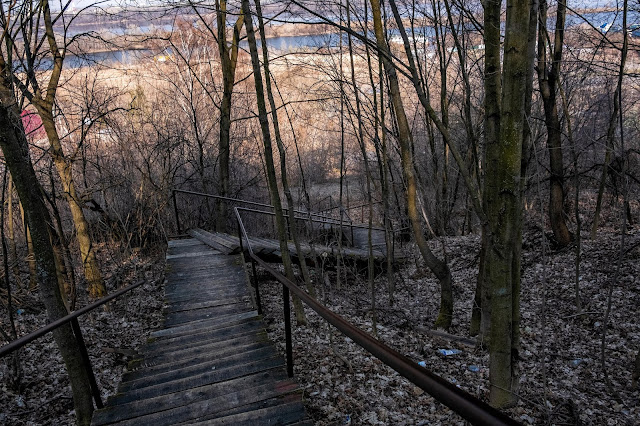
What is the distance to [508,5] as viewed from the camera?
265cm

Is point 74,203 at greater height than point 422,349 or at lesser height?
greater

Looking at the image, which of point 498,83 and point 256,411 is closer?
point 256,411

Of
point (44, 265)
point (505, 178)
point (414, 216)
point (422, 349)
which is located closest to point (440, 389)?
point (505, 178)

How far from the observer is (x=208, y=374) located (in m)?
3.48

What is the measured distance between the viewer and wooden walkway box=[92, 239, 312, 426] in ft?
9.31

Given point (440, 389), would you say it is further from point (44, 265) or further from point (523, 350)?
point (523, 350)

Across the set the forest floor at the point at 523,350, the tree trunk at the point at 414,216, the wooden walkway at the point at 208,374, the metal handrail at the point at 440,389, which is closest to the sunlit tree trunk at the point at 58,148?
the wooden walkway at the point at 208,374

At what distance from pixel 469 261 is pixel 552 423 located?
20.7 ft

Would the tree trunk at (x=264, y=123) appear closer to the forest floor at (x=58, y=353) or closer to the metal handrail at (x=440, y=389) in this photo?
the forest floor at (x=58, y=353)

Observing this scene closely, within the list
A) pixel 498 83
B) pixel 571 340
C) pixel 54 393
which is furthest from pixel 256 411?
pixel 571 340

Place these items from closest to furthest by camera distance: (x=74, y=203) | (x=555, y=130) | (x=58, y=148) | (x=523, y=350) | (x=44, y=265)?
(x=44, y=265) → (x=523, y=350) → (x=58, y=148) → (x=555, y=130) → (x=74, y=203)

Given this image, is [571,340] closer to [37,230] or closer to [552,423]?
[552,423]

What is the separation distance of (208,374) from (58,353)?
172 inches

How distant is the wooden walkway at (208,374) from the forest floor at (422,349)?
78cm
